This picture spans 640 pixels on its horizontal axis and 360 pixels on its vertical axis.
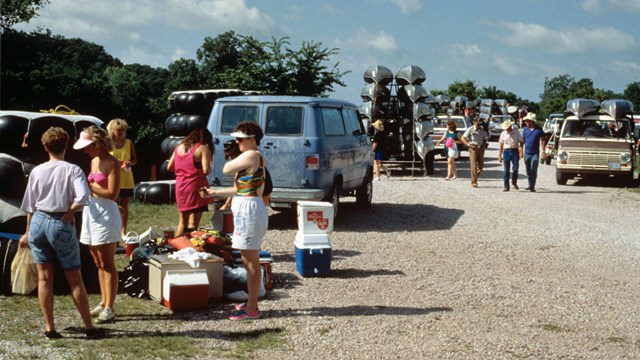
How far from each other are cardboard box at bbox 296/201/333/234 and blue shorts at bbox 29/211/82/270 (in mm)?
3359

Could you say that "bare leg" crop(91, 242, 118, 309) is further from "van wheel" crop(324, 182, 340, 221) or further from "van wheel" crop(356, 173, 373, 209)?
"van wheel" crop(356, 173, 373, 209)

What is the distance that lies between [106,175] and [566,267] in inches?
243

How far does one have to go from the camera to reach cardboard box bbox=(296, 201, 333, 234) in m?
9.14

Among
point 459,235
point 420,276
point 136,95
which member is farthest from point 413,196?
point 136,95

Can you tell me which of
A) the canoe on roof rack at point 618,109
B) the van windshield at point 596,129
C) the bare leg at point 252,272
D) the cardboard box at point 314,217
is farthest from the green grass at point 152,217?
the canoe on roof rack at point 618,109

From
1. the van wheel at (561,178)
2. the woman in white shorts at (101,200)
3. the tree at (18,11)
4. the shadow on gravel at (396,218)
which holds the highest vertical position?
the tree at (18,11)

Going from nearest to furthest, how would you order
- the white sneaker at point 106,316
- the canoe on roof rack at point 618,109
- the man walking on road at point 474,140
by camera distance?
the white sneaker at point 106,316, the man walking on road at point 474,140, the canoe on roof rack at point 618,109

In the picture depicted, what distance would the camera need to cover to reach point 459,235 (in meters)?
12.9

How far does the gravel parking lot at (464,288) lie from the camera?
256 inches

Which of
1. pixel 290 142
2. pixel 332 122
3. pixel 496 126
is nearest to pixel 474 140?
pixel 332 122

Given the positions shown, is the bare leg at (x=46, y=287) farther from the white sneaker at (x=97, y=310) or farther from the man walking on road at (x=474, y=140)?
the man walking on road at (x=474, y=140)

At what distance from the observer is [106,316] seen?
688 centimetres

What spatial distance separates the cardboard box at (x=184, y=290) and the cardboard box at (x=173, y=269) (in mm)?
91

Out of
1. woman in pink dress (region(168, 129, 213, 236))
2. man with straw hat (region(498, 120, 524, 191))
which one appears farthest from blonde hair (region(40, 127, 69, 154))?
man with straw hat (region(498, 120, 524, 191))
